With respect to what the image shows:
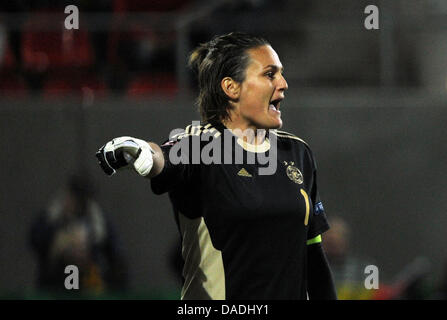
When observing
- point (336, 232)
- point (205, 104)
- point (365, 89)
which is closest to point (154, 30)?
point (365, 89)

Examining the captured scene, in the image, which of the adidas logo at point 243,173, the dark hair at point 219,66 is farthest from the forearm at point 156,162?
the dark hair at point 219,66

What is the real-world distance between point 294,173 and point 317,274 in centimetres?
42

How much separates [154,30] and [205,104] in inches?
214

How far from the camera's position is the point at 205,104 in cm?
349

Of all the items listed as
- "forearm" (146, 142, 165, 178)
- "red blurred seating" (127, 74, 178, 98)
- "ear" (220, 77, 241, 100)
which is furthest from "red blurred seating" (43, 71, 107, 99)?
"forearm" (146, 142, 165, 178)

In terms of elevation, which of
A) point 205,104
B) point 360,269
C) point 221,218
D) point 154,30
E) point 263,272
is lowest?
point 360,269

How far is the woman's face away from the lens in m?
3.35

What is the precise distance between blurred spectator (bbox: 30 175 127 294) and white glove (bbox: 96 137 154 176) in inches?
182

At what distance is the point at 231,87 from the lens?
3400 mm

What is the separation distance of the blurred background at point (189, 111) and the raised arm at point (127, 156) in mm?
5553

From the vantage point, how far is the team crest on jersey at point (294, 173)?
133 inches

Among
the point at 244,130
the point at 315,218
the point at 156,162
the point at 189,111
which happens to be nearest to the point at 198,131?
the point at 244,130

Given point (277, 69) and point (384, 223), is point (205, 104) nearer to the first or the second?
point (277, 69)

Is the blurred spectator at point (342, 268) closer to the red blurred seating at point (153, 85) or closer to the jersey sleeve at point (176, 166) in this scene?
the red blurred seating at point (153, 85)
